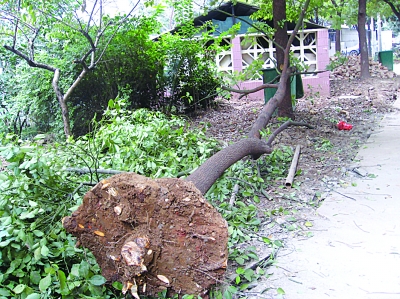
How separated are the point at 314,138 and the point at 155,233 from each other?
223 inches

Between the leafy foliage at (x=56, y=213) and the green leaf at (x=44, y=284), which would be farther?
the leafy foliage at (x=56, y=213)

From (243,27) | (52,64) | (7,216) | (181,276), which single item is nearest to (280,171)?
(181,276)

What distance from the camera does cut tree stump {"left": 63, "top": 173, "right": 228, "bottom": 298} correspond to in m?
2.91

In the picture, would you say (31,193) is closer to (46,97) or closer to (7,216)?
(7,216)

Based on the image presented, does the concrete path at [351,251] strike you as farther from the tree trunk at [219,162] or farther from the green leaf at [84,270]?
the green leaf at [84,270]

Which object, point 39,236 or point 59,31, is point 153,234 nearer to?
point 39,236

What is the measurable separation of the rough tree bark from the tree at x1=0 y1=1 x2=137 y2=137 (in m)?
4.48

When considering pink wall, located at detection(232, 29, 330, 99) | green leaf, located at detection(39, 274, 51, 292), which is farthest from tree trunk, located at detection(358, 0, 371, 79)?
green leaf, located at detection(39, 274, 51, 292)

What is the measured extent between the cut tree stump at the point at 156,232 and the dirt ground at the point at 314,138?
0.62 m

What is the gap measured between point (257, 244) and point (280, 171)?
2.23 m

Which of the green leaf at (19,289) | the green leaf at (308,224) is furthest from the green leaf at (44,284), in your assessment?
the green leaf at (308,224)

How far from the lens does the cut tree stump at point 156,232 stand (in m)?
2.91

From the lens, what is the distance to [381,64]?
22281 millimetres

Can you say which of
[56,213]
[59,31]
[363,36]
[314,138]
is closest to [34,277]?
[56,213]
